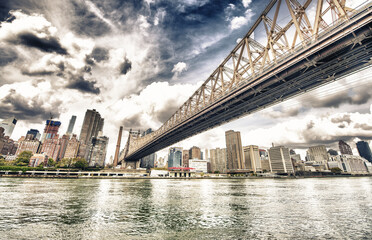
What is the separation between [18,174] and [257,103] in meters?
83.4

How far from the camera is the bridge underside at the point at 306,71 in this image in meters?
14.4

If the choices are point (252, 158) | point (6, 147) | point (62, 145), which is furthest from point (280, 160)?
point (6, 147)

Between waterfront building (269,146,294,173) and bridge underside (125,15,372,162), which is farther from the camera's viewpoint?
waterfront building (269,146,294,173)

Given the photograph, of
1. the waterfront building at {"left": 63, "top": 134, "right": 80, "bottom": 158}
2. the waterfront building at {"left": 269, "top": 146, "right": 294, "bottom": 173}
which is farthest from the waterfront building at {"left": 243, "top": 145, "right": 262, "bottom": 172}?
the waterfront building at {"left": 63, "top": 134, "right": 80, "bottom": 158}

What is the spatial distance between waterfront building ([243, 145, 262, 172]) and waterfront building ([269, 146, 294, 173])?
14.4 metres

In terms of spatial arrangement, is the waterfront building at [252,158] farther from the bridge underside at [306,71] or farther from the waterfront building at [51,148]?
the waterfront building at [51,148]

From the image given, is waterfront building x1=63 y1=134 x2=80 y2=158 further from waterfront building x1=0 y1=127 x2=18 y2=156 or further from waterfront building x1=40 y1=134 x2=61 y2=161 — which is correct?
waterfront building x1=0 y1=127 x2=18 y2=156

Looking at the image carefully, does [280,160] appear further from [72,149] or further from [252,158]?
[72,149]

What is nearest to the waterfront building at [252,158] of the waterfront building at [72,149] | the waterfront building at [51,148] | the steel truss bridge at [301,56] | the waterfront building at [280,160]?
the waterfront building at [280,160]

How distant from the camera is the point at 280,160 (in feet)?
563

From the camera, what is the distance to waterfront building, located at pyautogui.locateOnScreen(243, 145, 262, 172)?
185750 millimetres

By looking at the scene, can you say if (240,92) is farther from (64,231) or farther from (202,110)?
(64,231)

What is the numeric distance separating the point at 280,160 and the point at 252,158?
92.4 ft

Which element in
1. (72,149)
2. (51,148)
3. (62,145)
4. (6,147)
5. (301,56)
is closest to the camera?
(301,56)
